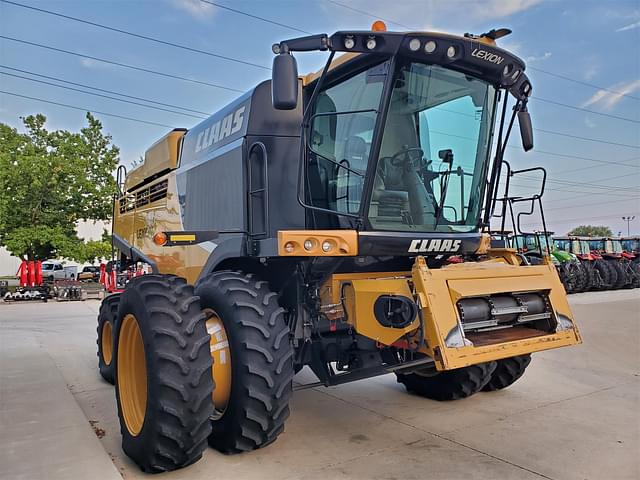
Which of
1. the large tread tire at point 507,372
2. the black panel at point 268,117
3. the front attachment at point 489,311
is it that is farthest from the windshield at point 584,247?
the black panel at point 268,117

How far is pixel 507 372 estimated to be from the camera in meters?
5.20

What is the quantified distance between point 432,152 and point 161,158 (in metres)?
3.53

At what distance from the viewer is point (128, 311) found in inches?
153

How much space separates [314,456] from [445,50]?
9.90 feet

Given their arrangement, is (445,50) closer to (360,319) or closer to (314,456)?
(360,319)

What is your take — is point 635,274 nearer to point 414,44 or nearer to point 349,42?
point 414,44

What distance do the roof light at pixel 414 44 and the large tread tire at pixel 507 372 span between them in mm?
3133

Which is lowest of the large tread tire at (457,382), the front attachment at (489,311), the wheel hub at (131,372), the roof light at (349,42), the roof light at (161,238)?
the large tread tire at (457,382)

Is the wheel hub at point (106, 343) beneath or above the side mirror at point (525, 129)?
beneath

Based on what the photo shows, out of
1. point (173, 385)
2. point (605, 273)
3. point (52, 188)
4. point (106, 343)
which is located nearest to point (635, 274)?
point (605, 273)

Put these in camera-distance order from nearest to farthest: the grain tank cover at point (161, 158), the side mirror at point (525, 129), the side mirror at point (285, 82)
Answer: the side mirror at point (285, 82), the side mirror at point (525, 129), the grain tank cover at point (161, 158)

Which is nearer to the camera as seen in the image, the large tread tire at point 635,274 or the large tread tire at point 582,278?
the large tread tire at point 582,278

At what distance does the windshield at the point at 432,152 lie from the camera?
3754mm

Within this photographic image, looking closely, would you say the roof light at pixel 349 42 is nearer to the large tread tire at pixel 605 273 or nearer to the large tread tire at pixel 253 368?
the large tread tire at pixel 253 368
